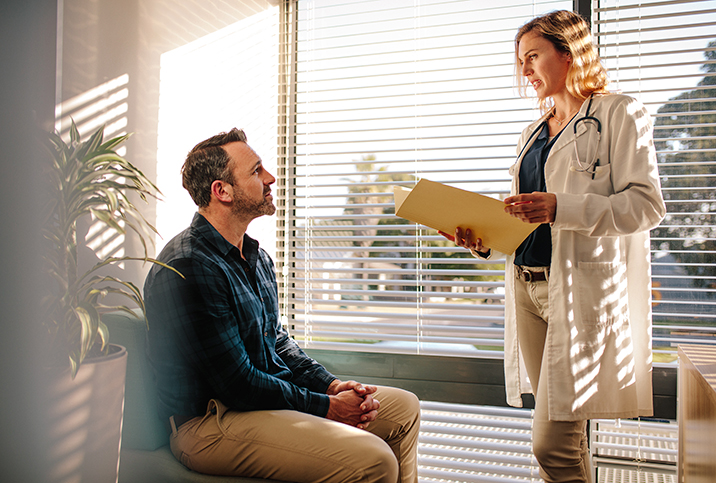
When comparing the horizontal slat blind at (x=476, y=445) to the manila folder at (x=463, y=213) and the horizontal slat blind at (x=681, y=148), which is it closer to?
the horizontal slat blind at (x=681, y=148)

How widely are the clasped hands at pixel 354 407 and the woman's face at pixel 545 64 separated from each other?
1.30 metres

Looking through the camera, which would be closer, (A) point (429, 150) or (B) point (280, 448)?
(B) point (280, 448)

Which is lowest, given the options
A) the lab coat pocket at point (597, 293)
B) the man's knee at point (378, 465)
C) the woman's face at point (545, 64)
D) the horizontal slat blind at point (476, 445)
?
the horizontal slat blind at point (476, 445)

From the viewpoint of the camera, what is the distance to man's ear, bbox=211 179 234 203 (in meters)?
1.77

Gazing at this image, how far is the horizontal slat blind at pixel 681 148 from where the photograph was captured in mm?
2109

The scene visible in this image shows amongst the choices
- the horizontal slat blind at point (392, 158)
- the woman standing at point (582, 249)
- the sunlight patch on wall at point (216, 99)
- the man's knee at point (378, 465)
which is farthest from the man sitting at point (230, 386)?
the horizontal slat blind at point (392, 158)

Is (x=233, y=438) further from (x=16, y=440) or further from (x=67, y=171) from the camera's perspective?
(x=67, y=171)

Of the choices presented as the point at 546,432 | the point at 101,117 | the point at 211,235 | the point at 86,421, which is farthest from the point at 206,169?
the point at 546,432

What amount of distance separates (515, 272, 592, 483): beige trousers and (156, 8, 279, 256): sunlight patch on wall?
1469mm

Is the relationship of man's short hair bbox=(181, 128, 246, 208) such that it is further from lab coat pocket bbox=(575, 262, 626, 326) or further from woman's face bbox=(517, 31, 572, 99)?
lab coat pocket bbox=(575, 262, 626, 326)

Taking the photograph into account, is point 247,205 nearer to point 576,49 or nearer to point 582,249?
point 582,249

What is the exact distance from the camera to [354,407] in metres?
1.70

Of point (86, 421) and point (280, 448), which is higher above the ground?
point (86, 421)

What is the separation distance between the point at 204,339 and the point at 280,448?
0.41 m
